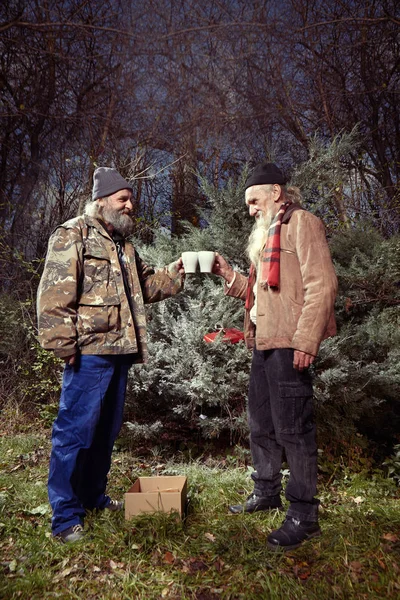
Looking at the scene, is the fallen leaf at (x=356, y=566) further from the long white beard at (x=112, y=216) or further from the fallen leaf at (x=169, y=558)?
the long white beard at (x=112, y=216)

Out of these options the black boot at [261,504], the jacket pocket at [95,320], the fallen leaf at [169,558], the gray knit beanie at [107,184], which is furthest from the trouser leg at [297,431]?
the gray knit beanie at [107,184]

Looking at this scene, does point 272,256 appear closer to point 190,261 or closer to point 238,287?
point 190,261

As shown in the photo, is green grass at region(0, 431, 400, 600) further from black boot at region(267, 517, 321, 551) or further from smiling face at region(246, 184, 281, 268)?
smiling face at region(246, 184, 281, 268)

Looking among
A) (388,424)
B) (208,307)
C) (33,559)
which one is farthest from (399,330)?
(33,559)

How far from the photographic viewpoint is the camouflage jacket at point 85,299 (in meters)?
2.89

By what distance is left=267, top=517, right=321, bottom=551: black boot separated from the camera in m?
2.71

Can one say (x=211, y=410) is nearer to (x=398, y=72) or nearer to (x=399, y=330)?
(x=399, y=330)

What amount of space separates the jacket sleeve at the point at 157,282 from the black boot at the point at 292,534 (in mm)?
1705

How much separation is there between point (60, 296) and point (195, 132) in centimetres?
512

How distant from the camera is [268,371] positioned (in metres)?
2.94

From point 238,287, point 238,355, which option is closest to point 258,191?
point 238,287

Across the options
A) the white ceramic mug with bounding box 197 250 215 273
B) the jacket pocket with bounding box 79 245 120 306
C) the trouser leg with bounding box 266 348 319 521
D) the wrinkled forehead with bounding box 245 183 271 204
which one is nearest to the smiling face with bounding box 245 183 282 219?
the wrinkled forehead with bounding box 245 183 271 204

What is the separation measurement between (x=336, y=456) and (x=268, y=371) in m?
2.17

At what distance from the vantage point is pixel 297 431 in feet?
9.17
